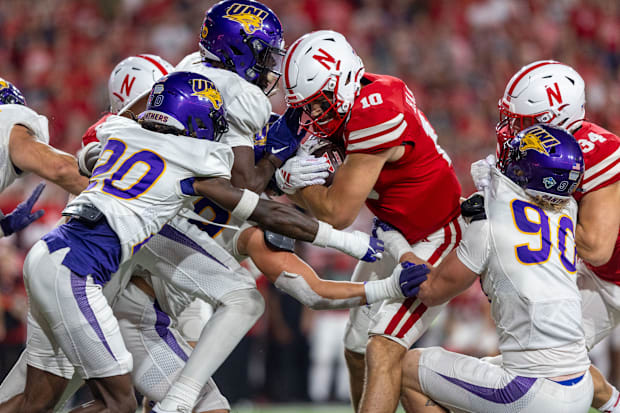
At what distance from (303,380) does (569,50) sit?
6207 mm

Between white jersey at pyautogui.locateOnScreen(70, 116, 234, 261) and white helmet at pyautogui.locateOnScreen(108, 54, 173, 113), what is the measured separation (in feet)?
3.58

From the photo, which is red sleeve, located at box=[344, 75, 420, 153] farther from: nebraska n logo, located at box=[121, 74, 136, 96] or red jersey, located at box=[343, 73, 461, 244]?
nebraska n logo, located at box=[121, 74, 136, 96]

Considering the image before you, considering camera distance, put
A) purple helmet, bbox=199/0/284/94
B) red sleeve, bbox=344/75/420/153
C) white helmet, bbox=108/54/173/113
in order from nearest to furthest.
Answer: red sleeve, bbox=344/75/420/153
purple helmet, bbox=199/0/284/94
white helmet, bbox=108/54/173/113

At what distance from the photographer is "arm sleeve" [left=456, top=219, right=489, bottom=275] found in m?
3.84

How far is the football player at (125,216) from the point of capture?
3.73 metres

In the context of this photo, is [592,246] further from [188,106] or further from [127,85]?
[127,85]

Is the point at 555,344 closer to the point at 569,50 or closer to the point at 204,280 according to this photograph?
the point at 204,280

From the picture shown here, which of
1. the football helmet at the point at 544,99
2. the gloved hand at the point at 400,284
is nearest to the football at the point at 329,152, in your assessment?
the gloved hand at the point at 400,284

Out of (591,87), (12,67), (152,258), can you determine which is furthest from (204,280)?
(591,87)

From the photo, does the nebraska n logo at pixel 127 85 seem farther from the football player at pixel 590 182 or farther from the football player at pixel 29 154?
the football player at pixel 590 182

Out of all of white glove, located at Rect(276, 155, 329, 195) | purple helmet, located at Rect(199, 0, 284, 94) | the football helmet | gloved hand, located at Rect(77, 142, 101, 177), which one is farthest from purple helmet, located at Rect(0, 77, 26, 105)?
the football helmet

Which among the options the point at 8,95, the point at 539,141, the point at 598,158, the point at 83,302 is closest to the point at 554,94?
the point at 598,158

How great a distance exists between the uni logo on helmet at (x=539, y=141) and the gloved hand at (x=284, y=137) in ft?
3.89

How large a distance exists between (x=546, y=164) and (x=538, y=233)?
1.03 ft
